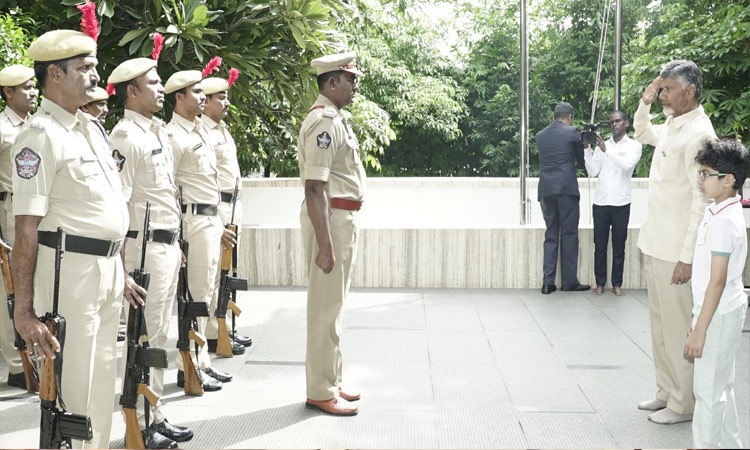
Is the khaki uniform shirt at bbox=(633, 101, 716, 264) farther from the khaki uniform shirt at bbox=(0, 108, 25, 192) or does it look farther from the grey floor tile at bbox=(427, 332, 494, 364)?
the khaki uniform shirt at bbox=(0, 108, 25, 192)

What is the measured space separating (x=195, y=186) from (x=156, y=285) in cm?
100

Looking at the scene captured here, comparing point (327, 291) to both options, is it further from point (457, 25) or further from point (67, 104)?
point (457, 25)

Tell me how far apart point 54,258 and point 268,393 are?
6.98 feet

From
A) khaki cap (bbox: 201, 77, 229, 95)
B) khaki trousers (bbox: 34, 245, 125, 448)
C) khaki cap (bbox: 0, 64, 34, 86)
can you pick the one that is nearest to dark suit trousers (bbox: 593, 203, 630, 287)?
khaki cap (bbox: 201, 77, 229, 95)

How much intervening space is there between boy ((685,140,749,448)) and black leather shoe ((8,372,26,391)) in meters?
3.68

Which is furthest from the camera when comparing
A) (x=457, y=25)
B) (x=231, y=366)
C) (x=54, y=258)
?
(x=457, y=25)

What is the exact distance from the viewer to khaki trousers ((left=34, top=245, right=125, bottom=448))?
3.15 meters

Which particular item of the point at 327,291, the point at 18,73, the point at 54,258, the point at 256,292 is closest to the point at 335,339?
the point at 327,291

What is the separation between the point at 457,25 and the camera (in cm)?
1998

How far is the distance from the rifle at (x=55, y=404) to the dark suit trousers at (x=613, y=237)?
5.92 m

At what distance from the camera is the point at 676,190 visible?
14.3ft

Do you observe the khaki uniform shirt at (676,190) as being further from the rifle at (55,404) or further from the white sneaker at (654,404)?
the rifle at (55,404)

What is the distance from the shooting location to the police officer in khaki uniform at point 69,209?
305cm

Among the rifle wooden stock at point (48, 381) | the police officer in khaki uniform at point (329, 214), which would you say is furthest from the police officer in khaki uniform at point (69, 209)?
the police officer in khaki uniform at point (329, 214)
